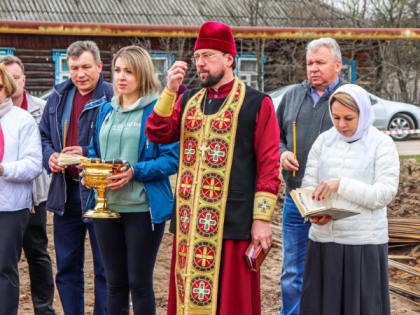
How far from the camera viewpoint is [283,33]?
7629 mm

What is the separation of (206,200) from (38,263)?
1.80 metres

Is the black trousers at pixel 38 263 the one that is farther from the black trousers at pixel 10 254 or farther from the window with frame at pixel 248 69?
the window with frame at pixel 248 69

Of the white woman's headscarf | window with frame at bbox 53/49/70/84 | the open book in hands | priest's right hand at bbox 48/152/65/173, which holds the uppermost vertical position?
window with frame at bbox 53/49/70/84

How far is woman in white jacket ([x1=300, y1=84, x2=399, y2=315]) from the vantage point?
3.44 meters

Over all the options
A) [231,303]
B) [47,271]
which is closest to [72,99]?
[47,271]

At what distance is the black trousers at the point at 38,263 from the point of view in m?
4.57

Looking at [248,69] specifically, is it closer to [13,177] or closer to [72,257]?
[72,257]

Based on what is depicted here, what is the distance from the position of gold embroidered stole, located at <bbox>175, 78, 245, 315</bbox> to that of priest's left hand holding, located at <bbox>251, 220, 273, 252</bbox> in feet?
0.60

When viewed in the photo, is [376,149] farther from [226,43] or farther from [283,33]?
[283,33]

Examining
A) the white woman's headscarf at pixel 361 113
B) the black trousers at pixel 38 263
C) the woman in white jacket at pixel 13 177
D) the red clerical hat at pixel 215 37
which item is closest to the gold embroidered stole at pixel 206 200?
the red clerical hat at pixel 215 37

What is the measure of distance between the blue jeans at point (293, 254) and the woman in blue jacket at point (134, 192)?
2.97 feet

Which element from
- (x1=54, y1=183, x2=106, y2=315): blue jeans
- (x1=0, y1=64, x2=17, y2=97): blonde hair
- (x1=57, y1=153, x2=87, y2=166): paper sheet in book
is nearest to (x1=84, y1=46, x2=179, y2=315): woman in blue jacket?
(x1=57, y1=153, x2=87, y2=166): paper sheet in book

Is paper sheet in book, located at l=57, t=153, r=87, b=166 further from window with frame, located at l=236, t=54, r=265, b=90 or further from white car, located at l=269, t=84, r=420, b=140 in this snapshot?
window with frame, located at l=236, t=54, r=265, b=90

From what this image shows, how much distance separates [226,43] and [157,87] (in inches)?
28.2
